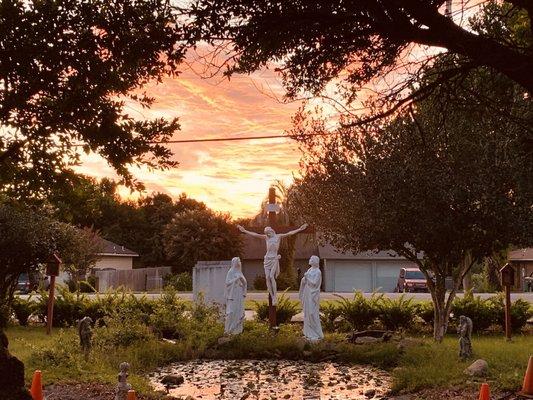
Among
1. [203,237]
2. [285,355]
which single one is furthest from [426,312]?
[203,237]

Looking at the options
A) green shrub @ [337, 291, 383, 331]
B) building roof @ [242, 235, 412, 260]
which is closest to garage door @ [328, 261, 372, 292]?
building roof @ [242, 235, 412, 260]

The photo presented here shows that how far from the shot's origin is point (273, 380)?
12.7 m

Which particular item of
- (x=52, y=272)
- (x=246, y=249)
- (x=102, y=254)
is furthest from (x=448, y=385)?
(x=102, y=254)

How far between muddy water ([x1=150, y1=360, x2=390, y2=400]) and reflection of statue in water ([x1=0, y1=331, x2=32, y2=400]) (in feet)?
14.4

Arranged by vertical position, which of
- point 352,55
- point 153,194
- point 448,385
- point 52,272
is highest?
point 153,194

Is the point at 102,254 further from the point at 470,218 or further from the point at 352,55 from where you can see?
the point at 352,55

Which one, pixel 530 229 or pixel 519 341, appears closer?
pixel 530 229

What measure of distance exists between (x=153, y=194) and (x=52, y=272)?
48.0 metres

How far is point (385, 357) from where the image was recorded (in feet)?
48.7

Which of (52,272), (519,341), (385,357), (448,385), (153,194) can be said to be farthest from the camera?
(153,194)

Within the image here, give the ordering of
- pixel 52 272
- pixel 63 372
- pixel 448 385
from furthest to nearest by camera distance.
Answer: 1. pixel 52 272
2. pixel 63 372
3. pixel 448 385

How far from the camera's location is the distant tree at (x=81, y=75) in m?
7.72

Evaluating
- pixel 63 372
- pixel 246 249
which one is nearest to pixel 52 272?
pixel 63 372

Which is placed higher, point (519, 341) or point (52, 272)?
point (52, 272)
